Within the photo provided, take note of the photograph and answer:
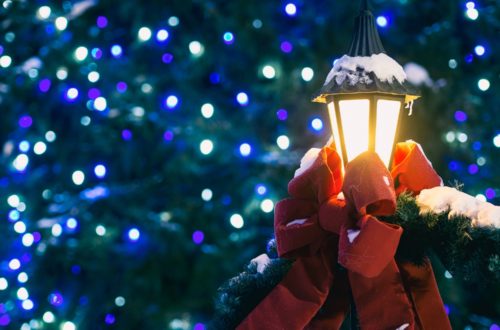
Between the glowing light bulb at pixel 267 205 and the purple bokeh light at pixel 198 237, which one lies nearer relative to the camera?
the glowing light bulb at pixel 267 205

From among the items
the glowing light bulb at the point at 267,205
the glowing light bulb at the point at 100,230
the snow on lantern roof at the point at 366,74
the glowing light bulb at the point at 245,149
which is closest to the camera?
the snow on lantern roof at the point at 366,74

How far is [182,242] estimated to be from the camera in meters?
3.48

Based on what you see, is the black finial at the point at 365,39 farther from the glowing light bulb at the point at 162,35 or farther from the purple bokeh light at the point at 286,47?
the glowing light bulb at the point at 162,35

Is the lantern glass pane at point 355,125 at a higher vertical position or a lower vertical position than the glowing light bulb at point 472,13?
higher

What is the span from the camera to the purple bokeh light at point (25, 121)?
383 centimetres

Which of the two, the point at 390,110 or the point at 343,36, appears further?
the point at 343,36

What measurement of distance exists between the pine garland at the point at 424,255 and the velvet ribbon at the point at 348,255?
47 mm

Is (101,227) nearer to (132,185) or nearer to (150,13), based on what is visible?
(132,185)

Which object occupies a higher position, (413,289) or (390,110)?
(390,110)

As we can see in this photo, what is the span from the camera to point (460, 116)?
3.59 meters

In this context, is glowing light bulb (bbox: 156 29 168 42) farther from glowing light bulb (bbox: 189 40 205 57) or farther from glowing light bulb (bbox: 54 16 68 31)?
glowing light bulb (bbox: 54 16 68 31)

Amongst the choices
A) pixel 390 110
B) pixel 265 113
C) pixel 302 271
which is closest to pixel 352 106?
pixel 390 110

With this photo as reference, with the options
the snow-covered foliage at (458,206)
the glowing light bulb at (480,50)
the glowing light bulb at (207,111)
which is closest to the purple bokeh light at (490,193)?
the glowing light bulb at (480,50)

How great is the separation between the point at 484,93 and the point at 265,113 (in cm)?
131
